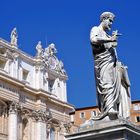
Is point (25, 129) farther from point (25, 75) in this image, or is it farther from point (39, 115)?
point (25, 75)

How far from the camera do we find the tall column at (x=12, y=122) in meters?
40.6

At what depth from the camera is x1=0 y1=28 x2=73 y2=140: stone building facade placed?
4128 centimetres

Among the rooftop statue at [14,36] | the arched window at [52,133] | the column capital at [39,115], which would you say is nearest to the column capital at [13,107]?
the column capital at [39,115]

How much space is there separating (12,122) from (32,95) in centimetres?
571

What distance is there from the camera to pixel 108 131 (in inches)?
283

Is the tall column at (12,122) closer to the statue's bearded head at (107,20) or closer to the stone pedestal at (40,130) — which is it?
the stone pedestal at (40,130)

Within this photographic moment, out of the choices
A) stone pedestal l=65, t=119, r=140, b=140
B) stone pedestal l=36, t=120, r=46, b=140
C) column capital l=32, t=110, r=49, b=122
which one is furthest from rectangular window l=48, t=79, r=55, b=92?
stone pedestal l=65, t=119, r=140, b=140

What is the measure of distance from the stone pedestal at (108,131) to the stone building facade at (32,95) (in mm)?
33431

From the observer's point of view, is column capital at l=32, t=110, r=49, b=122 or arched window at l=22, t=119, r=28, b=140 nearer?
arched window at l=22, t=119, r=28, b=140

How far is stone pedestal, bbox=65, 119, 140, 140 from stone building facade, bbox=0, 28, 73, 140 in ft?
110

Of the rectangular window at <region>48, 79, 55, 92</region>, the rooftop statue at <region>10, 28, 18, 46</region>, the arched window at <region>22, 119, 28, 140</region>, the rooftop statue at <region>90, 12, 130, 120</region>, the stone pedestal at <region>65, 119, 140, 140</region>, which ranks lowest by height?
the stone pedestal at <region>65, 119, 140, 140</region>

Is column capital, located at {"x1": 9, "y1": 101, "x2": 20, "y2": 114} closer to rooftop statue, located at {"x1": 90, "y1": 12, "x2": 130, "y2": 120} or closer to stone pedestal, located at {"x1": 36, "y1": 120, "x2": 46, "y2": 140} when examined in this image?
stone pedestal, located at {"x1": 36, "y1": 120, "x2": 46, "y2": 140}

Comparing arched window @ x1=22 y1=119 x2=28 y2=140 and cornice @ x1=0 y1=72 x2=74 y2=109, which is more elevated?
cornice @ x1=0 y1=72 x2=74 y2=109

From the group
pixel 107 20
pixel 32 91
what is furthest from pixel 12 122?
pixel 107 20
